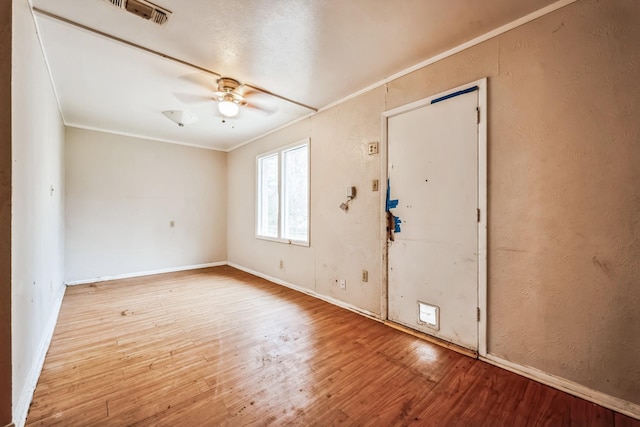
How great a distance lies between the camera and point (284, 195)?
4.29m

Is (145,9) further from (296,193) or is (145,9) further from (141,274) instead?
(141,274)

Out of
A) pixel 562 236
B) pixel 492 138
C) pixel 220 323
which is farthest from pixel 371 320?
pixel 492 138

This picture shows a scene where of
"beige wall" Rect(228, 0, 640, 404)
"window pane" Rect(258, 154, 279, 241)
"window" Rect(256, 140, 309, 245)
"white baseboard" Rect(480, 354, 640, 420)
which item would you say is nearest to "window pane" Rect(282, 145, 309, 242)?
"window" Rect(256, 140, 309, 245)

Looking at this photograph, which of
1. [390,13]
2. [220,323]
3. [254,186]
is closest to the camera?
[390,13]

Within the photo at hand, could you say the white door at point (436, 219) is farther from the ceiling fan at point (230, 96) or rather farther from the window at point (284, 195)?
the ceiling fan at point (230, 96)

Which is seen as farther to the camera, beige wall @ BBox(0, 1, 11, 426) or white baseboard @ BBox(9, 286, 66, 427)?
white baseboard @ BBox(9, 286, 66, 427)

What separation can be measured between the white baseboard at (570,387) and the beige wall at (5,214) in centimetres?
290

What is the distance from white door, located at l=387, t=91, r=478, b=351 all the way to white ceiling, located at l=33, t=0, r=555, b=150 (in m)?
0.58

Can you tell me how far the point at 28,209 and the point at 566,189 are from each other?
348 cm

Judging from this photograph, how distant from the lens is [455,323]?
2256 millimetres

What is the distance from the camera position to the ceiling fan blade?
10.3 feet

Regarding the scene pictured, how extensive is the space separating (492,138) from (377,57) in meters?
1.21

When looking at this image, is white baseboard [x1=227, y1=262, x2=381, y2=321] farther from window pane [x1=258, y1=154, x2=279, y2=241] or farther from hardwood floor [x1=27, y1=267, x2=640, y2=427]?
window pane [x1=258, y1=154, x2=279, y2=241]

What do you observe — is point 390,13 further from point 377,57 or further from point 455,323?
point 455,323
